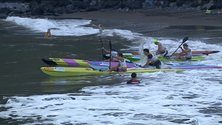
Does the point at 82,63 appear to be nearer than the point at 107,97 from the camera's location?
No

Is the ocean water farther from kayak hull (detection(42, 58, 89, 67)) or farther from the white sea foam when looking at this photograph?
kayak hull (detection(42, 58, 89, 67))

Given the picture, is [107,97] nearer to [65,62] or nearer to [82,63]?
[82,63]

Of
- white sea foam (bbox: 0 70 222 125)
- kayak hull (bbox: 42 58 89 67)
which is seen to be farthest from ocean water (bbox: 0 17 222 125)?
kayak hull (bbox: 42 58 89 67)

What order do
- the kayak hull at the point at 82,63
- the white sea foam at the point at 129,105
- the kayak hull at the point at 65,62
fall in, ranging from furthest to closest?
1. the kayak hull at the point at 65,62
2. the kayak hull at the point at 82,63
3. the white sea foam at the point at 129,105

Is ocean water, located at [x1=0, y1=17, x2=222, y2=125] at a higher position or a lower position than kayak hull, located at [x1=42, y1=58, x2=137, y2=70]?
lower

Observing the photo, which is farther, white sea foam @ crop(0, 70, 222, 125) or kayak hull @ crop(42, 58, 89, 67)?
kayak hull @ crop(42, 58, 89, 67)

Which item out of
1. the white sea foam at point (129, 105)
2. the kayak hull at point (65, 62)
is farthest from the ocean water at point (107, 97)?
the kayak hull at point (65, 62)

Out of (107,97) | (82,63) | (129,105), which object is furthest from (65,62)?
(129,105)

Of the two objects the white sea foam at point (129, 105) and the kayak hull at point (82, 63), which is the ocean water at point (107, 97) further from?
the kayak hull at point (82, 63)

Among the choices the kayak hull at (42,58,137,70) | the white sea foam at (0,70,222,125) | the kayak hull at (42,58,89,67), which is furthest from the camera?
the kayak hull at (42,58,89,67)

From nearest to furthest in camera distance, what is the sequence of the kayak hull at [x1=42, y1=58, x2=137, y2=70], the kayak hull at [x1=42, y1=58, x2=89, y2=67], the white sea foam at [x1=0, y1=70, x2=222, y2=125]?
the white sea foam at [x1=0, y1=70, x2=222, y2=125], the kayak hull at [x1=42, y1=58, x2=137, y2=70], the kayak hull at [x1=42, y1=58, x2=89, y2=67]

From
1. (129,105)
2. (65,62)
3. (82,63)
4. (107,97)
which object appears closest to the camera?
(129,105)

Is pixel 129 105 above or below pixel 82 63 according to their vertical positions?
below

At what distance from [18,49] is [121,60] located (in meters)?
9.66
